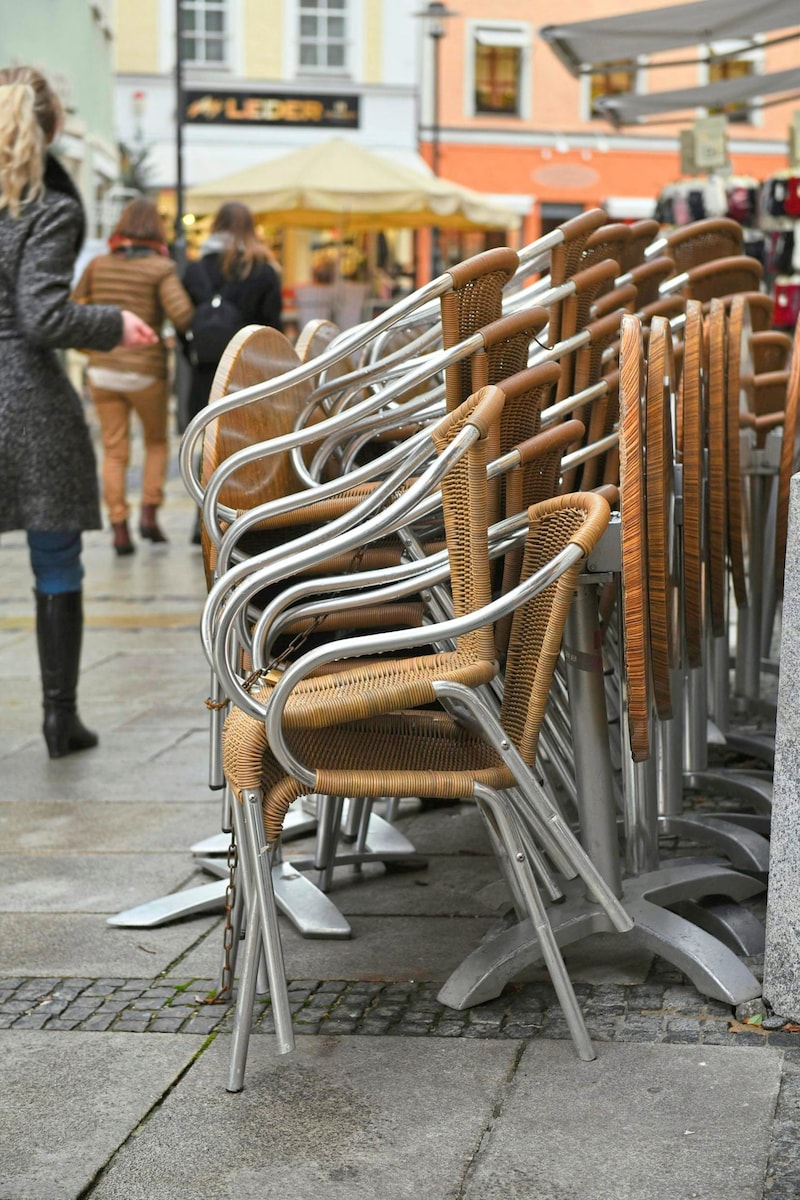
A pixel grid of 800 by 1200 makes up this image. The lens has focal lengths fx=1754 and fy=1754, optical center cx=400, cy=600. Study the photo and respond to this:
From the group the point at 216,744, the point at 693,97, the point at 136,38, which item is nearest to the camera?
the point at 216,744

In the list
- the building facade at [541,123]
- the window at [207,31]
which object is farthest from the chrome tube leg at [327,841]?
the building facade at [541,123]

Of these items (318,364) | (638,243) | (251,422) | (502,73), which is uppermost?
(502,73)

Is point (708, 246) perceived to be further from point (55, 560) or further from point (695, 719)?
point (55, 560)

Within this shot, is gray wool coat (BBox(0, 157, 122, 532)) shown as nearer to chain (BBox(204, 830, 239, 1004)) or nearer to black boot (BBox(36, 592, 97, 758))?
black boot (BBox(36, 592, 97, 758))

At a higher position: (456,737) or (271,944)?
(456,737)

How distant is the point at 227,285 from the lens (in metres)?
9.14

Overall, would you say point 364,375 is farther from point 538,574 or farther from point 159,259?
point 159,259

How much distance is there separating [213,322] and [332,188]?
572 centimetres

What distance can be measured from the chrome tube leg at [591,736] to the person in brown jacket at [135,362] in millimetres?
6555

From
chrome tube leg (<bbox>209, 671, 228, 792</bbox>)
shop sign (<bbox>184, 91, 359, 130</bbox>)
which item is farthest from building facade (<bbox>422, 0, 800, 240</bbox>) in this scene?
chrome tube leg (<bbox>209, 671, 228, 792</bbox>)

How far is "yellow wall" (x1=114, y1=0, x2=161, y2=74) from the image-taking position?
3209 centimetres

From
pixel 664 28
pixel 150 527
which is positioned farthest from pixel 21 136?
pixel 150 527

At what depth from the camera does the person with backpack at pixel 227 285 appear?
9.08m

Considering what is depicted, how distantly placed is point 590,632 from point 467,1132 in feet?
2.96
